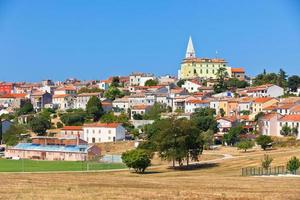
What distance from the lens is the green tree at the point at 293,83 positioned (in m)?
119

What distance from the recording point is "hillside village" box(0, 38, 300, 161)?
260ft

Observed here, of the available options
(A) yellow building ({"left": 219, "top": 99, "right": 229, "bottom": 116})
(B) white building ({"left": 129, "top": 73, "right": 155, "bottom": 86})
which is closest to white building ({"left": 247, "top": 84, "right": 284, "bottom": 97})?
(A) yellow building ({"left": 219, "top": 99, "right": 229, "bottom": 116})

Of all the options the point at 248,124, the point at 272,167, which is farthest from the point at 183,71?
the point at 272,167

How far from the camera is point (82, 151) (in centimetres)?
6925

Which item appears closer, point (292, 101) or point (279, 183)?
point (279, 183)

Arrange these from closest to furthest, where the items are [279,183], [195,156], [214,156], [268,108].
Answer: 1. [279,183]
2. [195,156]
3. [214,156]
4. [268,108]

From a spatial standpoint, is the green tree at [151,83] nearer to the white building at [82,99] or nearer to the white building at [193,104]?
the white building at [82,99]

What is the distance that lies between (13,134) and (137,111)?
24692 mm

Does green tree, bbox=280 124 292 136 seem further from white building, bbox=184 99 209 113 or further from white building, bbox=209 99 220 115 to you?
white building, bbox=184 99 209 113

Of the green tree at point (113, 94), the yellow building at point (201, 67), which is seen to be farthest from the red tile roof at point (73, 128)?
the yellow building at point (201, 67)

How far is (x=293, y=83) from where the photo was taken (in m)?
119

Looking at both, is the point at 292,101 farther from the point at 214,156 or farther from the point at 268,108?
the point at 214,156

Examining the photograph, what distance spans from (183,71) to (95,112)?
61.6 meters

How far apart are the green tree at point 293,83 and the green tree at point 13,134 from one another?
54.2 metres
